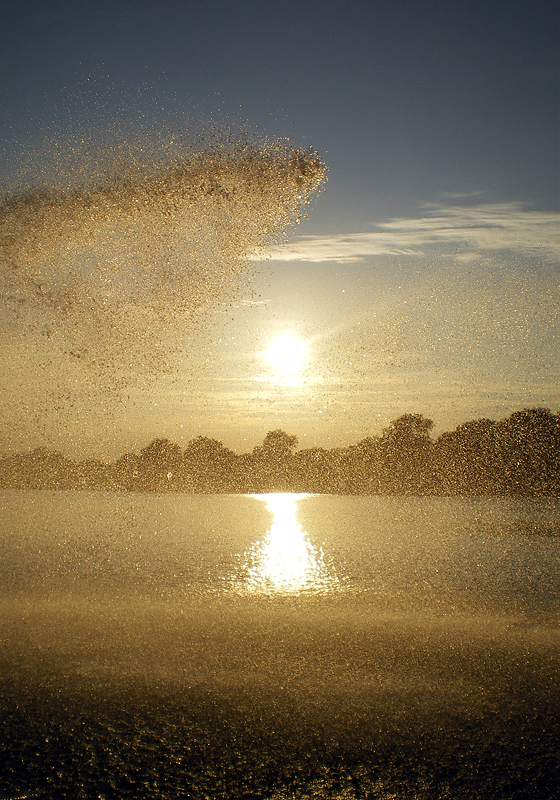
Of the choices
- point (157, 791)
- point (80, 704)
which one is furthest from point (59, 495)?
point (157, 791)

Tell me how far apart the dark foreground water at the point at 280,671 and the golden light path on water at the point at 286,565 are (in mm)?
42

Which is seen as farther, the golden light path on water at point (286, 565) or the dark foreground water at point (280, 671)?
the golden light path on water at point (286, 565)

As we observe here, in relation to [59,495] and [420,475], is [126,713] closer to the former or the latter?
[59,495]

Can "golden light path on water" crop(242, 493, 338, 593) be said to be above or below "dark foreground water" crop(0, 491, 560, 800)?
above

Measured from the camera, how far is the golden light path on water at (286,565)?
6262 millimetres

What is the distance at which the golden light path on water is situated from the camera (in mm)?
Result: 6262

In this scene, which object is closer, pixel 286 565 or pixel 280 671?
pixel 280 671

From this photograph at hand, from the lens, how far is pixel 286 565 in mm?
7156

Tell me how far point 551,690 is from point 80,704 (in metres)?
3.18

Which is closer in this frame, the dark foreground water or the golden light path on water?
the dark foreground water

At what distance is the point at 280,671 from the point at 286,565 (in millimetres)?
3034

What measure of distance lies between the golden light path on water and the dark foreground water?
0.04 m

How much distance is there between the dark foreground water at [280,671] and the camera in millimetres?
2988

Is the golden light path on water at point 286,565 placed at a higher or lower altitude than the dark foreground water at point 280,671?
higher
